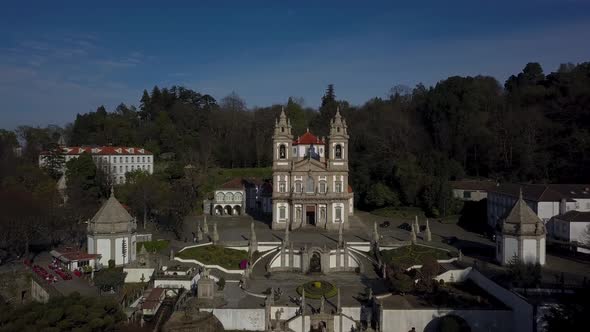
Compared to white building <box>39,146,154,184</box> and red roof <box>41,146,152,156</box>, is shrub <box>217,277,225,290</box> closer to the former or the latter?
white building <box>39,146,154,184</box>

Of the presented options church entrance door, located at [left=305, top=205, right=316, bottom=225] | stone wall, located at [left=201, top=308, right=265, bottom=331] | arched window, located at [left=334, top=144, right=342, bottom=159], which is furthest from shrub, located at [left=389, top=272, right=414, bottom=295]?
arched window, located at [left=334, top=144, right=342, bottom=159]

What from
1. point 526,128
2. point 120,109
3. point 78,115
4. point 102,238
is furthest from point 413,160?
point 120,109

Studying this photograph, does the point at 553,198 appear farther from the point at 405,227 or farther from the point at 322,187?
the point at 322,187

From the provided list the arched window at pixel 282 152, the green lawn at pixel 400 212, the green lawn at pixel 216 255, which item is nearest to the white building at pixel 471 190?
the green lawn at pixel 400 212

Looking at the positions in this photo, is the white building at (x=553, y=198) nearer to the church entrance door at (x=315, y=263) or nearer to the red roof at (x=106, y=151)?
the church entrance door at (x=315, y=263)

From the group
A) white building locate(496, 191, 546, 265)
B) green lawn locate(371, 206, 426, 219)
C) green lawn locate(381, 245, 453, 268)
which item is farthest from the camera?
green lawn locate(371, 206, 426, 219)
